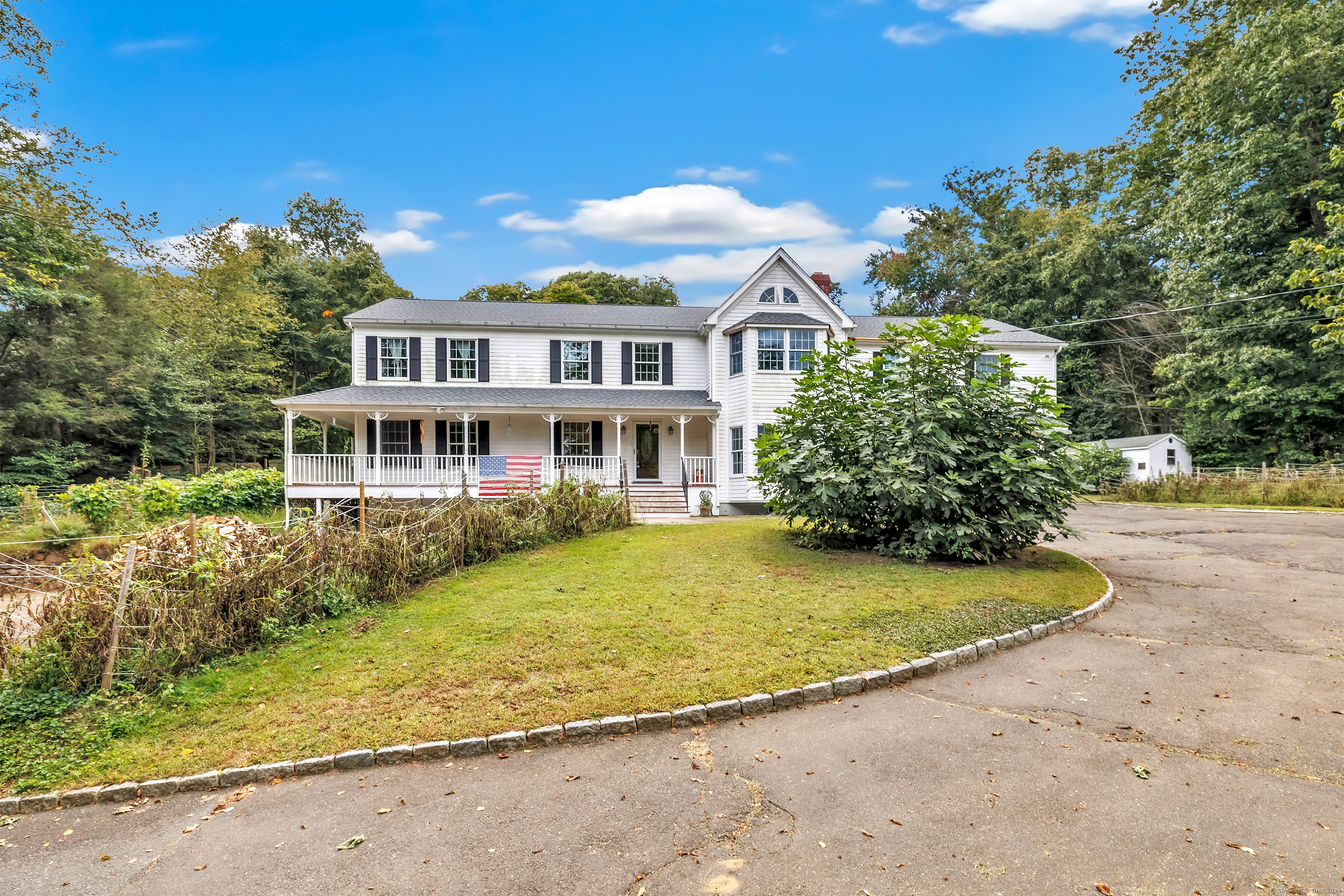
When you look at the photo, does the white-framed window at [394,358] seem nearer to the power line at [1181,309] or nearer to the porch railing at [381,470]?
the porch railing at [381,470]

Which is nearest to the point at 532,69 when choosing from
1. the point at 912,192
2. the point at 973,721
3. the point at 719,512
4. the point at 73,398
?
the point at 719,512

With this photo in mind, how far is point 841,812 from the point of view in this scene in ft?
11.6

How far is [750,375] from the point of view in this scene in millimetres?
19078

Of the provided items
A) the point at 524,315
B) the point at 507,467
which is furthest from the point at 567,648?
the point at 524,315

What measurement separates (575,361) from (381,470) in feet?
23.8

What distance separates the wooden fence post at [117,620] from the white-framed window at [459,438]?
1488 centimetres

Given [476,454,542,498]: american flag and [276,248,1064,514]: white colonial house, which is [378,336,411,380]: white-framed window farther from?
[476,454,542,498]: american flag

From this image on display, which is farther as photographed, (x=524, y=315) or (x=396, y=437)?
(x=524, y=315)

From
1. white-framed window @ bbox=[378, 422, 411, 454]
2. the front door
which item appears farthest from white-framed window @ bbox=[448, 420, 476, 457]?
the front door

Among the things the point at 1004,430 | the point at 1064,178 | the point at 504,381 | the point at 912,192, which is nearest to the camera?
the point at 1004,430

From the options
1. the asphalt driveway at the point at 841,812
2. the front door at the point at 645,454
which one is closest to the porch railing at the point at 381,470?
the front door at the point at 645,454

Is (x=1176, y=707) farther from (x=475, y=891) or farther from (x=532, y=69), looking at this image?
(x=532, y=69)

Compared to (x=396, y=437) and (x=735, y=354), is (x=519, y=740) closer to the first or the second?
(x=735, y=354)

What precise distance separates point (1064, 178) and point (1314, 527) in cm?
3438
